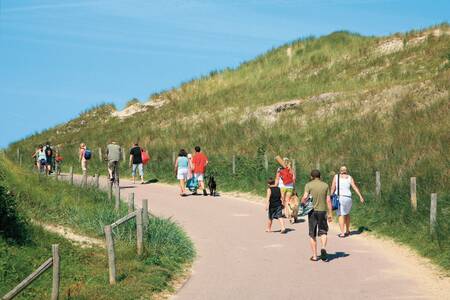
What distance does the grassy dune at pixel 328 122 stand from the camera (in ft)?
74.2

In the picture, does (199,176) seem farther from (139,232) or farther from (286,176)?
(139,232)

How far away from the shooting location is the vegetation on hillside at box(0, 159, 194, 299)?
1295 centimetres

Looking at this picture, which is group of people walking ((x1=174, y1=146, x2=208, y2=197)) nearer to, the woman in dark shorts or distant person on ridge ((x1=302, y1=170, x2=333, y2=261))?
the woman in dark shorts

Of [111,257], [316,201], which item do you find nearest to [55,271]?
[111,257]

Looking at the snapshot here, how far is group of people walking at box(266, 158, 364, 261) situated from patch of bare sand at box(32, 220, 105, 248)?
4.81 meters

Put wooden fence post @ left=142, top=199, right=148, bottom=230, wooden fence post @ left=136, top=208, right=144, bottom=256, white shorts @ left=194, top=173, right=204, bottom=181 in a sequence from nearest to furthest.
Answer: wooden fence post @ left=136, top=208, right=144, bottom=256 < wooden fence post @ left=142, top=199, right=148, bottom=230 < white shorts @ left=194, top=173, right=204, bottom=181

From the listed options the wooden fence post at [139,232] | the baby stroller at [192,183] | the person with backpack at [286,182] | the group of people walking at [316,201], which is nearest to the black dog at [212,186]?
the baby stroller at [192,183]

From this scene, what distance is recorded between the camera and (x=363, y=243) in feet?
60.3

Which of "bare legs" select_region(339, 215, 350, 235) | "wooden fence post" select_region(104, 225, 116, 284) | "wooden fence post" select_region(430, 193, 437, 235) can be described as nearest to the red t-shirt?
"bare legs" select_region(339, 215, 350, 235)

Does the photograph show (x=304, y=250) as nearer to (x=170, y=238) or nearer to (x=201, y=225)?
(x=170, y=238)

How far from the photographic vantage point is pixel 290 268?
15.0m

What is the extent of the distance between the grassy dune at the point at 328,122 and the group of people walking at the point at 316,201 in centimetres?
148

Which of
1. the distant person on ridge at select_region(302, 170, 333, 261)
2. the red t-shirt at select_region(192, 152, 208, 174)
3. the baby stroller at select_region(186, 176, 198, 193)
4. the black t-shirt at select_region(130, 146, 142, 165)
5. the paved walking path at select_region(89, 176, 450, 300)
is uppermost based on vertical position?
the black t-shirt at select_region(130, 146, 142, 165)

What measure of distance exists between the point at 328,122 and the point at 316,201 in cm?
2769
